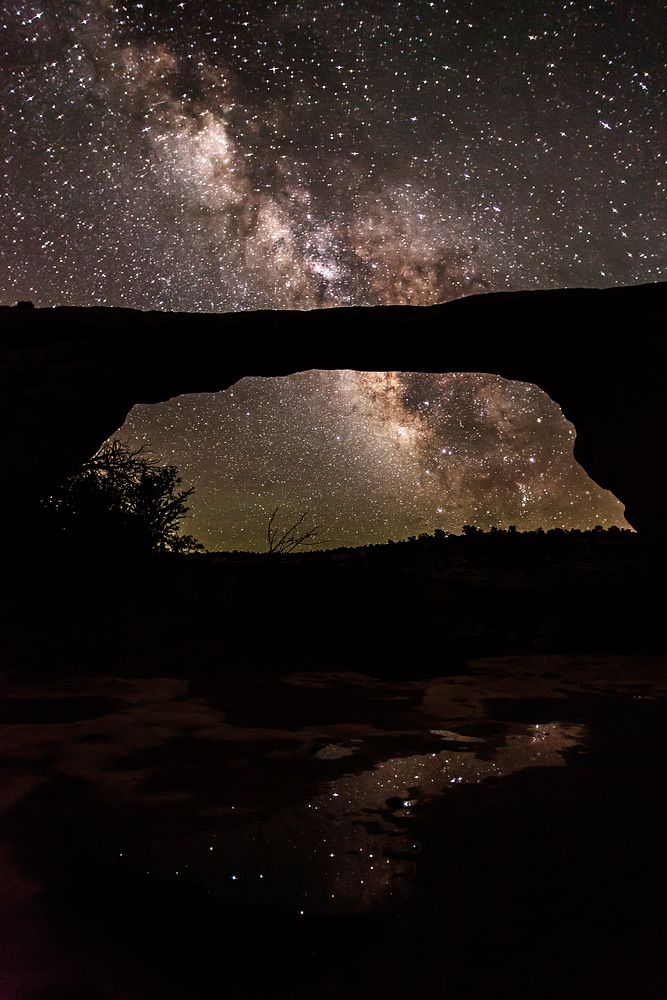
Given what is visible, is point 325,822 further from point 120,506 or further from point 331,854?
point 120,506

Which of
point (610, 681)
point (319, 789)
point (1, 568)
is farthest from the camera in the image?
point (1, 568)

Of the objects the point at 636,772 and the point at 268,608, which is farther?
the point at 268,608

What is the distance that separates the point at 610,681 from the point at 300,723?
282cm

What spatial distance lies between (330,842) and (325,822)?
0.17m

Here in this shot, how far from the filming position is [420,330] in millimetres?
7785

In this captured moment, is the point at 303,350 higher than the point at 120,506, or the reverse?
the point at 303,350

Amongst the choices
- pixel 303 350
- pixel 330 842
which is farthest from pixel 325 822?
pixel 303 350

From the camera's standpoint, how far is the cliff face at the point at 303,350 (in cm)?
743

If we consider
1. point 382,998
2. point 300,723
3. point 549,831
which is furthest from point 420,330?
point 382,998

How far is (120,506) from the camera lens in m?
9.46

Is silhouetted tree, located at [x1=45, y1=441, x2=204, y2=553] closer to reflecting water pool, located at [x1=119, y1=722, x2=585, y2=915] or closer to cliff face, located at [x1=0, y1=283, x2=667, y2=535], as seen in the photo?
cliff face, located at [x1=0, y1=283, x2=667, y2=535]

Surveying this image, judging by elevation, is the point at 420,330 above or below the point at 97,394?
above

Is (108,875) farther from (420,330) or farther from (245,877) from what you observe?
(420,330)

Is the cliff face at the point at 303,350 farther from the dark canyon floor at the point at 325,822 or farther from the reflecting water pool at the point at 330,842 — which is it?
the reflecting water pool at the point at 330,842
